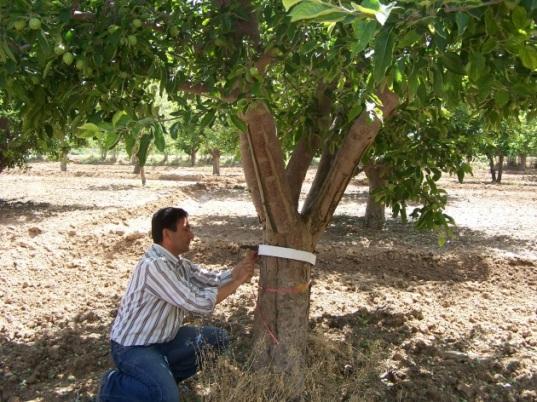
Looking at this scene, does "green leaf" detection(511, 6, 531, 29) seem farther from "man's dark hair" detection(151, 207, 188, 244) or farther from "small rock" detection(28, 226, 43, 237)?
"small rock" detection(28, 226, 43, 237)

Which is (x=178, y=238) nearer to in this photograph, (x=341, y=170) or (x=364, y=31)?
(x=341, y=170)

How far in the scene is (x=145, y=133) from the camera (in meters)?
1.95

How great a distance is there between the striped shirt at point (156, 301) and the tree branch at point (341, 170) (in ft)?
2.87

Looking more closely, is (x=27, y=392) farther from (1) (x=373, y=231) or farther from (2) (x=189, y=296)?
(1) (x=373, y=231)

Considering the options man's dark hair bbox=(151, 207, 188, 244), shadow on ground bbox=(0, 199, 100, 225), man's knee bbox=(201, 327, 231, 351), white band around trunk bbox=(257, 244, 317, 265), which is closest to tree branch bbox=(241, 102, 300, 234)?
white band around trunk bbox=(257, 244, 317, 265)

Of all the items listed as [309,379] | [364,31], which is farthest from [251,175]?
[364,31]

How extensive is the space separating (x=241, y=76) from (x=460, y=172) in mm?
2773

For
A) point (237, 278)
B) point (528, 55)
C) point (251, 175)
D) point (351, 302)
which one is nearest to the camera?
point (528, 55)

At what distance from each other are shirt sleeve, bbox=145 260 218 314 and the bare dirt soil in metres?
1.02

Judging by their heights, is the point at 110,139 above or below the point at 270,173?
above

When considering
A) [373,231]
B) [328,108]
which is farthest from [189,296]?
[373,231]

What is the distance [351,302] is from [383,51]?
14.4 ft

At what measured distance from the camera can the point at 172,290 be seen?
3.05m

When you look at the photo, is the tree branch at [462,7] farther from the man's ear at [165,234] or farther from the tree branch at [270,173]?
the man's ear at [165,234]
